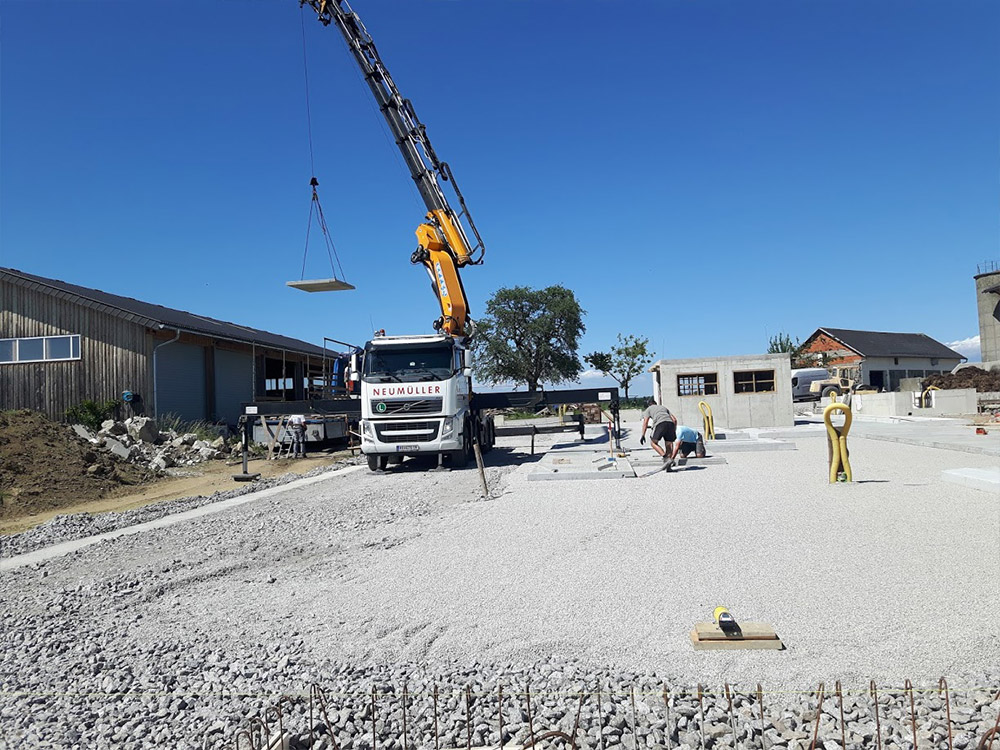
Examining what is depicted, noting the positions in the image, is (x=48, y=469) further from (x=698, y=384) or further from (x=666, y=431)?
(x=698, y=384)

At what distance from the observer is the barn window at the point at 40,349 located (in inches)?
936

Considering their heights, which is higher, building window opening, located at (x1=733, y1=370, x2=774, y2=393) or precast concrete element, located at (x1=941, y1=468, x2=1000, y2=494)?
building window opening, located at (x1=733, y1=370, x2=774, y2=393)

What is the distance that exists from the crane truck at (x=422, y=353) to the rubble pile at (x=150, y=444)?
666cm

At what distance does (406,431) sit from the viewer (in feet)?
54.1

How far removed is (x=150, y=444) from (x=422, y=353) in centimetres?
990

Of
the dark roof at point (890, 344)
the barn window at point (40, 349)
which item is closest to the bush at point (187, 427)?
the barn window at point (40, 349)

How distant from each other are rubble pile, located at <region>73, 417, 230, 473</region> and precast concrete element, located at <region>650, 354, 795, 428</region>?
16.3 meters

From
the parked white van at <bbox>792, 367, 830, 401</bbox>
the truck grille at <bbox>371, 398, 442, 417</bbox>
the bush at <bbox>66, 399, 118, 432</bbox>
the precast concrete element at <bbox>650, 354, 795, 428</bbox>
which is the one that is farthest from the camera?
the parked white van at <bbox>792, 367, 830, 401</bbox>

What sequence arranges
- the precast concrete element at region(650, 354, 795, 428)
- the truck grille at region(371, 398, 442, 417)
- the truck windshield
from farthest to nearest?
the precast concrete element at region(650, 354, 795, 428) → the truck windshield → the truck grille at region(371, 398, 442, 417)

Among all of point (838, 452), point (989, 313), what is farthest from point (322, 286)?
point (989, 313)

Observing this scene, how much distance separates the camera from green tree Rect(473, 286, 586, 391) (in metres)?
62.5

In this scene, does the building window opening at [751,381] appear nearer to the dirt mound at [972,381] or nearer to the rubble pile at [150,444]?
the rubble pile at [150,444]

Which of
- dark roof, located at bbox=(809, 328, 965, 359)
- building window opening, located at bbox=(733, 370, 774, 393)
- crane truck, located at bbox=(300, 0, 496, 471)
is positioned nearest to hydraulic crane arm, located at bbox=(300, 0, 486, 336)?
crane truck, located at bbox=(300, 0, 496, 471)

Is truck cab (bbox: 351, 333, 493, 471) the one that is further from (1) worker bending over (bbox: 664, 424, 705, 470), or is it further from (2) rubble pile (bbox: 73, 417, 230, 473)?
(2) rubble pile (bbox: 73, 417, 230, 473)
